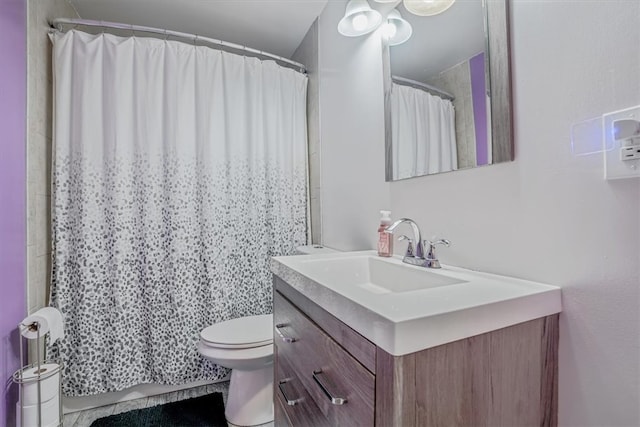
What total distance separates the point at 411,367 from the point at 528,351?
1.06 feet

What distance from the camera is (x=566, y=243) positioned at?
0.67 metres

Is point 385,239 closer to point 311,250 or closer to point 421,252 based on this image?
point 421,252

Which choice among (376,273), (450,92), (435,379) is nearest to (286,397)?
(376,273)

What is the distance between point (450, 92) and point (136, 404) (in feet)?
7.09

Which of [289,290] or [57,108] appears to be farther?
[57,108]

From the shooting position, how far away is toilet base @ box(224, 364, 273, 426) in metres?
1.50

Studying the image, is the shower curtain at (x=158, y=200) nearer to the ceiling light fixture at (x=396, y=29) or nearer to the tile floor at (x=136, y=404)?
the tile floor at (x=136, y=404)

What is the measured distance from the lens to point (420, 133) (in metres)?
1.12

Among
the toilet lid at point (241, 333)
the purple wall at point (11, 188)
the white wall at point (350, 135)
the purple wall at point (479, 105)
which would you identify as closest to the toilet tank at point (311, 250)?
the white wall at point (350, 135)

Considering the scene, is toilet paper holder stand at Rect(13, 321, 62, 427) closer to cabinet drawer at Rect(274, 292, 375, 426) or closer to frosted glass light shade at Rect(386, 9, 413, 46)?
cabinet drawer at Rect(274, 292, 375, 426)

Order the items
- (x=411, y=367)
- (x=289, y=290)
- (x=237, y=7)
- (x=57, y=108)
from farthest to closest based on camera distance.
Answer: (x=237, y=7), (x=57, y=108), (x=289, y=290), (x=411, y=367)

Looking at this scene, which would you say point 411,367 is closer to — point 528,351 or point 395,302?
point 395,302

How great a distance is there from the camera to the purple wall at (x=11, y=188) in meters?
1.17

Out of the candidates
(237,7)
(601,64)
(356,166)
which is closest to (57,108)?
(237,7)
